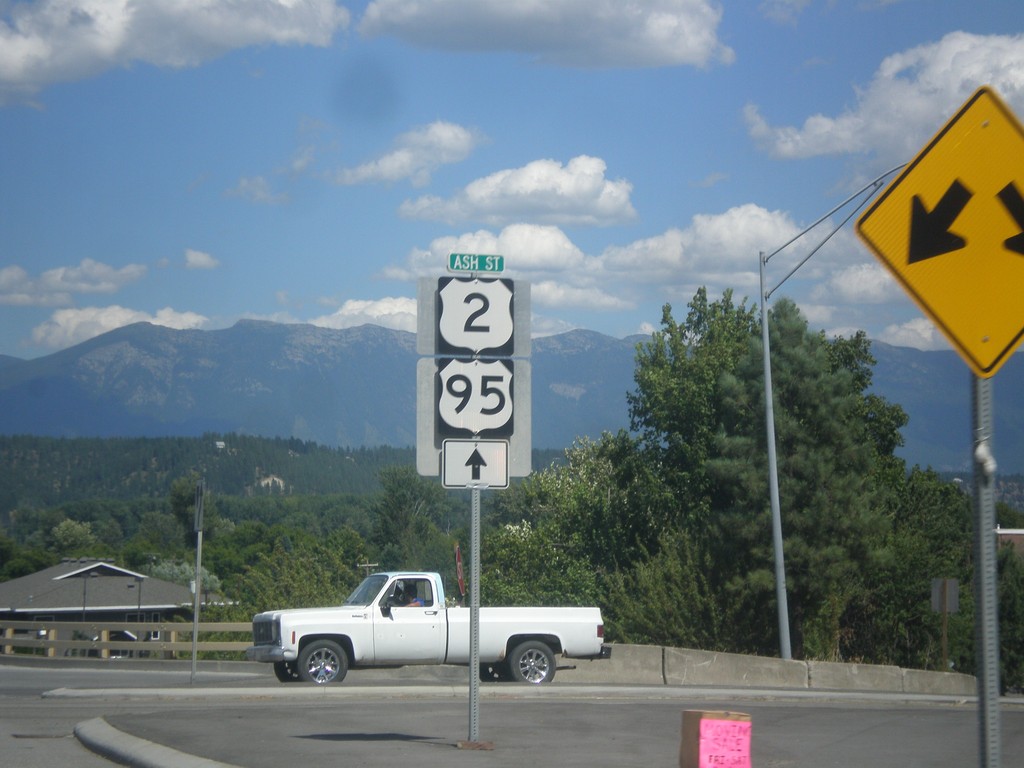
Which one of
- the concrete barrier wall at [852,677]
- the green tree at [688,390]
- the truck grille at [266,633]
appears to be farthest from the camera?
the green tree at [688,390]

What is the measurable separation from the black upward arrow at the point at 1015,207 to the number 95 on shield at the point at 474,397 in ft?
21.1

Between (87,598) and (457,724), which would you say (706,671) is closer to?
(457,724)

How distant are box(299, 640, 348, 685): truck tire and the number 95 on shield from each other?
438 inches

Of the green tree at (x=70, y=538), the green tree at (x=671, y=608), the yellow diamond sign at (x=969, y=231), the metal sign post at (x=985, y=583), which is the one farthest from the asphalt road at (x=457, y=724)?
the green tree at (x=70, y=538)

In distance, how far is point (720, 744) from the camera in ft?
22.1

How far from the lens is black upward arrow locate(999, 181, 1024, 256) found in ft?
14.0

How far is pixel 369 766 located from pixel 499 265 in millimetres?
4303

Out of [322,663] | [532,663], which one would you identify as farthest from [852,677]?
[322,663]

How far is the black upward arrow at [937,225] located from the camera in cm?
436

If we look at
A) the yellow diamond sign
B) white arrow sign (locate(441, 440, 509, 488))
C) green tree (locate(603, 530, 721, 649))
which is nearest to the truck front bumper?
white arrow sign (locate(441, 440, 509, 488))

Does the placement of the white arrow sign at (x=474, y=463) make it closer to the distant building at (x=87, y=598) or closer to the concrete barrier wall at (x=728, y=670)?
the concrete barrier wall at (x=728, y=670)

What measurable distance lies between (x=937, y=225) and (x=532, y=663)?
17635 millimetres

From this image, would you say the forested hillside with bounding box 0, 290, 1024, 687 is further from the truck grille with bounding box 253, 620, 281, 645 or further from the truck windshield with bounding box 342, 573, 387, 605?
the truck windshield with bounding box 342, 573, 387, 605

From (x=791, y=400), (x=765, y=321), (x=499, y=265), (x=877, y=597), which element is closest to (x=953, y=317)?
(x=499, y=265)
